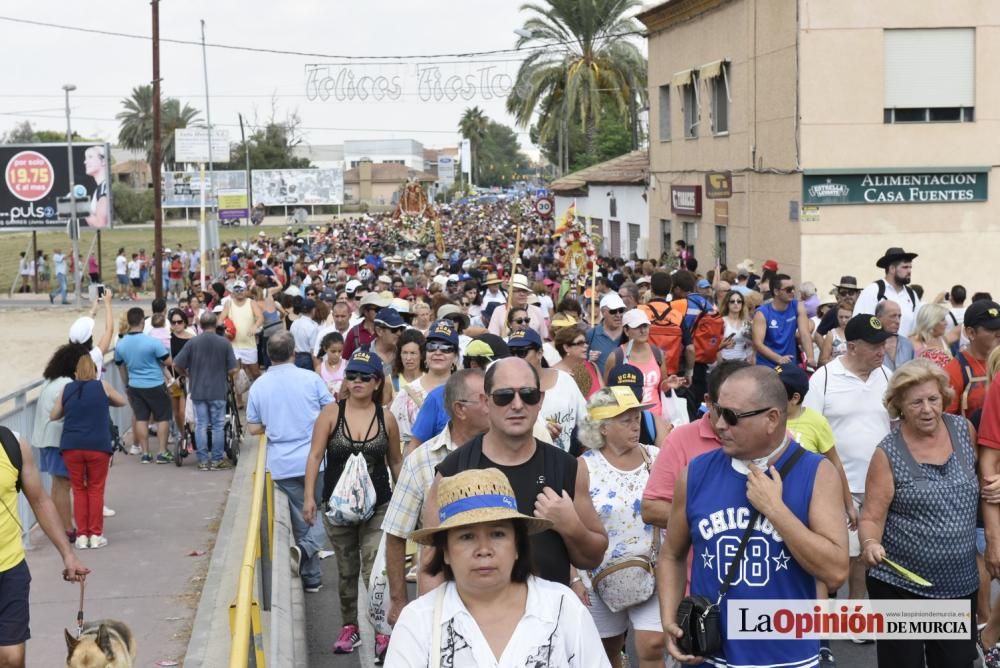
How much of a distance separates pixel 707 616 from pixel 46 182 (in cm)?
5401

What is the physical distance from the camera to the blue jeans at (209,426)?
47.8 feet

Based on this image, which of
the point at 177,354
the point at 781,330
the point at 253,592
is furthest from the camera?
the point at 177,354

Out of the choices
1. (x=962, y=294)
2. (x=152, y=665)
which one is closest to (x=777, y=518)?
(x=152, y=665)

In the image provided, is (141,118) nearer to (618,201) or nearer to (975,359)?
(618,201)

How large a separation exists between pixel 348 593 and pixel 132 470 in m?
7.92

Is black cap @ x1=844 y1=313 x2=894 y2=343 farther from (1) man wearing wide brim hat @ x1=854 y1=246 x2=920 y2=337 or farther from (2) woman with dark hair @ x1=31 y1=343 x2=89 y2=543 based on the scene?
(2) woman with dark hair @ x1=31 y1=343 x2=89 y2=543

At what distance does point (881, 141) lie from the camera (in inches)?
896

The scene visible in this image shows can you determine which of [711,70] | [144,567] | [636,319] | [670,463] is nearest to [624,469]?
[670,463]

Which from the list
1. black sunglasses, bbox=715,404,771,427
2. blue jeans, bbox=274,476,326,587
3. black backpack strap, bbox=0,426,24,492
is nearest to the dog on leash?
black backpack strap, bbox=0,426,24,492

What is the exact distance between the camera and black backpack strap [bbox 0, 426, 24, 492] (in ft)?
20.6

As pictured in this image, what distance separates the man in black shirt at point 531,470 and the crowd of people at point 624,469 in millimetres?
11

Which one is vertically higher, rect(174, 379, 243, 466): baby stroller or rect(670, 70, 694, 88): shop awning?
rect(670, 70, 694, 88): shop awning

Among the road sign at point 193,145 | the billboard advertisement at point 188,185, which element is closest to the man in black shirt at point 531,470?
the road sign at point 193,145

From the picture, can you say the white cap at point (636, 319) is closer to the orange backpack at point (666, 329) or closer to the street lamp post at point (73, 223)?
the orange backpack at point (666, 329)
